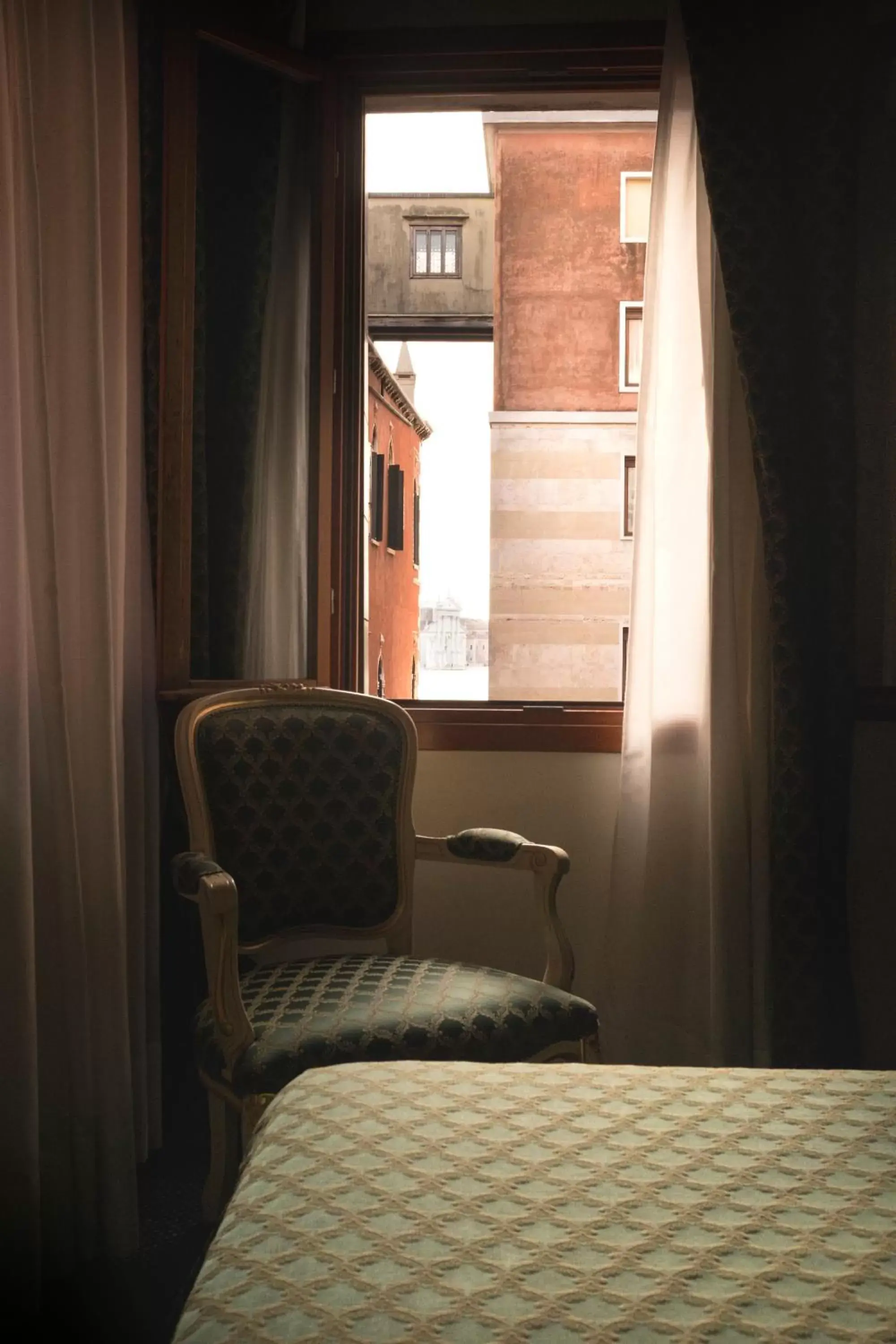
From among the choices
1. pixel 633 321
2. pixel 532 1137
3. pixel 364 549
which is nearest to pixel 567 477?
pixel 633 321

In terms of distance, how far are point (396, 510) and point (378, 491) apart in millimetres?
6000

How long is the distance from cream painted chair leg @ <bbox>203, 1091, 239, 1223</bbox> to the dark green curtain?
1015 millimetres

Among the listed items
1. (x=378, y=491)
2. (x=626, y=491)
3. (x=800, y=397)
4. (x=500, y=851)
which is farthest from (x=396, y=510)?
(x=500, y=851)

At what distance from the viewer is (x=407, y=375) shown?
20094mm

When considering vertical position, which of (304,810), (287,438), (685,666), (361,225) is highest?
(361,225)

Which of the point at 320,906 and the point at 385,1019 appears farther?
the point at 320,906

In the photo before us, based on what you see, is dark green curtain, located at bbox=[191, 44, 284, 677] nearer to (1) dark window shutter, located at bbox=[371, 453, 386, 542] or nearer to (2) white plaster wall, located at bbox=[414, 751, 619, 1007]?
(2) white plaster wall, located at bbox=[414, 751, 619, 1007]

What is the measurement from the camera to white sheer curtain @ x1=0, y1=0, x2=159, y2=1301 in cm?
192

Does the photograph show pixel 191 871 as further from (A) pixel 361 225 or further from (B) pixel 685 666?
(A) pixel 361 225

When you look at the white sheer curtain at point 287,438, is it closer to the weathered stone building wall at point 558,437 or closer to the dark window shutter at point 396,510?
the weathered stone building wall at point 558,437

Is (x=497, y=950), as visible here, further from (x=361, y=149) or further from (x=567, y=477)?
(x=567, y=477)

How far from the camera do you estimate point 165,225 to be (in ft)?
8.12

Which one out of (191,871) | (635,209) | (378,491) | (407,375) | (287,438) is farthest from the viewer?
(407,375)

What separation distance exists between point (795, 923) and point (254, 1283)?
195 cm
